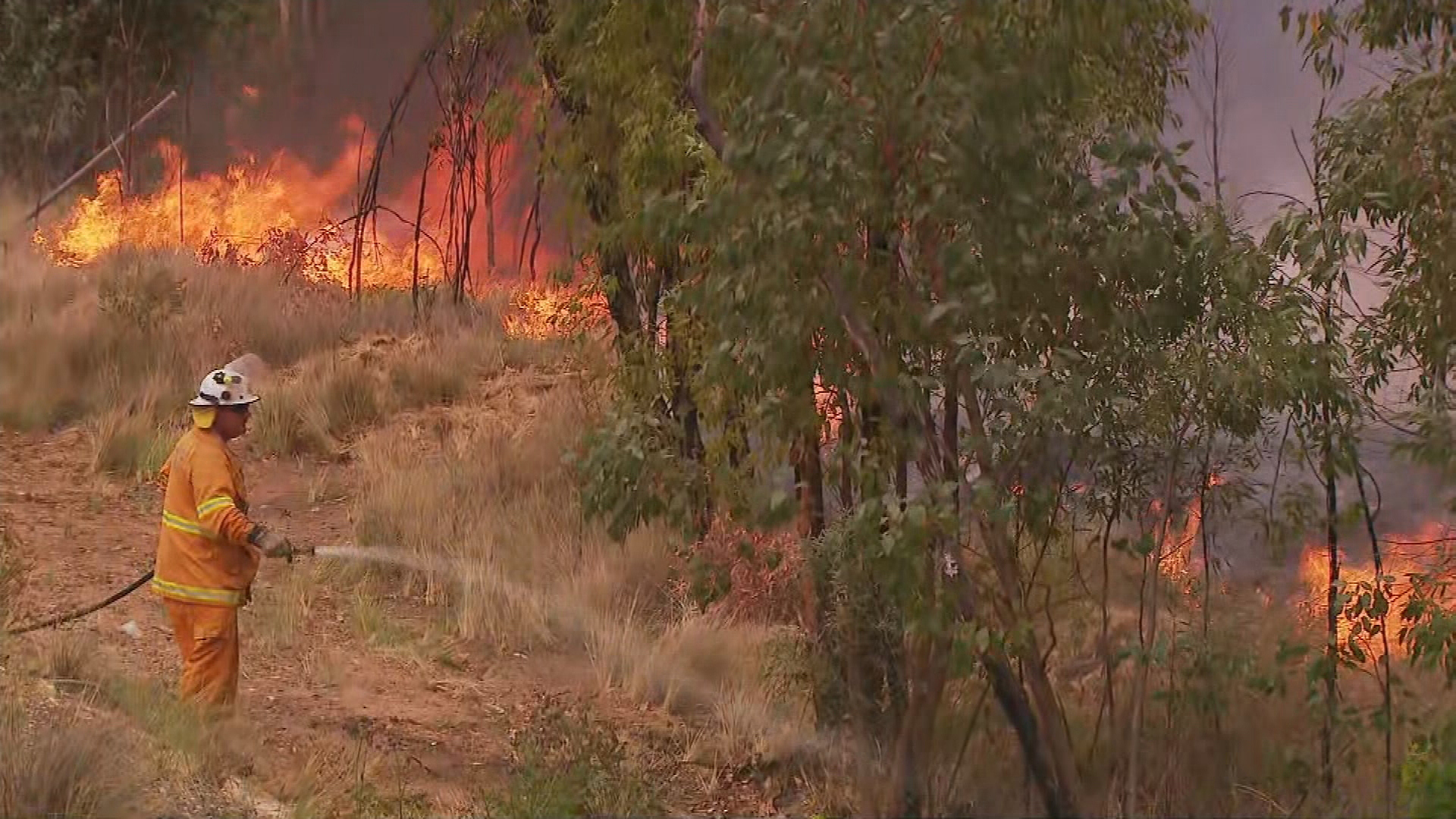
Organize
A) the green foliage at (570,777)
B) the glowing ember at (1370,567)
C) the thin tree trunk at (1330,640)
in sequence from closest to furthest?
the green foliage at (570,777) → the thin tree trunk at (1330,640) → the glowing ember at (1370,567)

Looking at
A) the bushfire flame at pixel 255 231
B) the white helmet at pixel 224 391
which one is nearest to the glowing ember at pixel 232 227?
the bushfire flame at pixel 255 231

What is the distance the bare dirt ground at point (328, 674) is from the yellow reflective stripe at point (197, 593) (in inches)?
21.5

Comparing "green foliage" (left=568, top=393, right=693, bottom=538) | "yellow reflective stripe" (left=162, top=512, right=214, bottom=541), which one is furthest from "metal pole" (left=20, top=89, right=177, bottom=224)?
"green foliage" (left=568, top=393, right=693, bottom=538)

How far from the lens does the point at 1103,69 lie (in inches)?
262

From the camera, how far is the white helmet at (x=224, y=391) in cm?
725

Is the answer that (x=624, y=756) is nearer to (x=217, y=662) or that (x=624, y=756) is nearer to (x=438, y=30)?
(x=217, y=662)


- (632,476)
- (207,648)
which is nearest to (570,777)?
(632,476)

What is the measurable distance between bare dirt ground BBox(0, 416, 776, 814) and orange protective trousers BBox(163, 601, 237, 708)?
0.72ft

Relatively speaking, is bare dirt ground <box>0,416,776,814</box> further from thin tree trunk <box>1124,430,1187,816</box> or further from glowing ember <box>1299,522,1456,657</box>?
glowing ember <box>1299,522,1456,657</box>

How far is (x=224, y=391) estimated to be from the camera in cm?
726

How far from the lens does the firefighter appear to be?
7.17 meters

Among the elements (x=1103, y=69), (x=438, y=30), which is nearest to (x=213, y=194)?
(x=438, y=30)

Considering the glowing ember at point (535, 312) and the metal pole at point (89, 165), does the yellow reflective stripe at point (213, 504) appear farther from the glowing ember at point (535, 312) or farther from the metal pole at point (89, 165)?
the metal pole at point (89, 165)

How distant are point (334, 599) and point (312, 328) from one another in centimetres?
652
